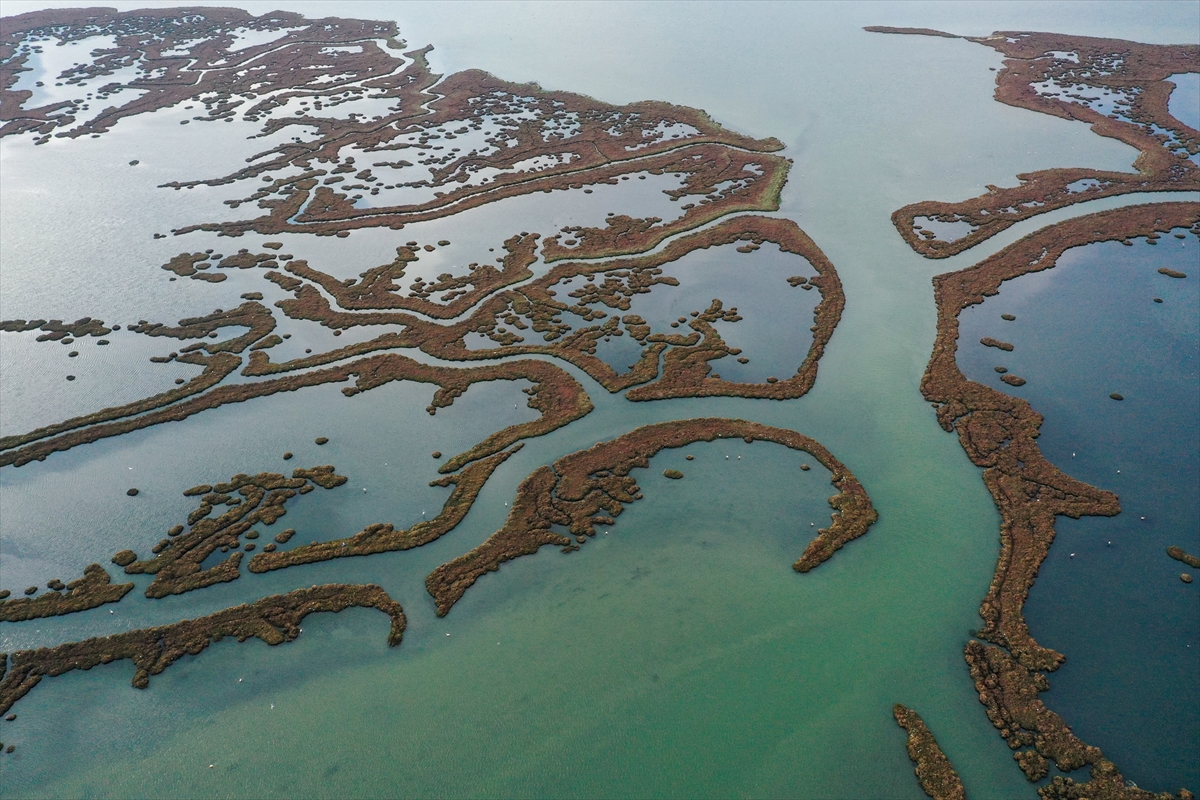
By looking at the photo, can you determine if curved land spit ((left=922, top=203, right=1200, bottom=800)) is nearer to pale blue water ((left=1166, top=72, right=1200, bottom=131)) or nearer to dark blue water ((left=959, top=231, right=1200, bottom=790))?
dark blue water ((left=959, top=231, right=1200, bottom=790))

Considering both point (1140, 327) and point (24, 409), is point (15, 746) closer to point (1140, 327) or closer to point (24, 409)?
point (24, 409)

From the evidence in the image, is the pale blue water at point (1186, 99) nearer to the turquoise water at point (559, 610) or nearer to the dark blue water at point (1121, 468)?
the dark blue water at point (1121, 468)

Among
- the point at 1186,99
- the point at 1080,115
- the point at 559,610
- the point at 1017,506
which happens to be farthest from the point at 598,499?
the point at 1186,99

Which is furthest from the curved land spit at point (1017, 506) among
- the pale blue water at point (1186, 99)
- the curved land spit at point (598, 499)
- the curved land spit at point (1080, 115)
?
the pale blue water at point (1186, 99)

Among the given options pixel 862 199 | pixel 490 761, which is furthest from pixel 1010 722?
pixel 862 199

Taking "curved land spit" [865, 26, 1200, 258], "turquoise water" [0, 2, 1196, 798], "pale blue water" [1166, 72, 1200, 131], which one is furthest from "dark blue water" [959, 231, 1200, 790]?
"pale blue water" [1166, 72, 1200, 131]

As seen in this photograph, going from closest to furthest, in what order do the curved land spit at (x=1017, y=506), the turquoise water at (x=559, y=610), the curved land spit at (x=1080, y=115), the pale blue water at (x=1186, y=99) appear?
the curved land spit at (x=1017, y=506), the turquoise water at (x=559, y=610), the curved land spit at (x=1080, y=115), the pale blue water at (x=1186, y=99)
